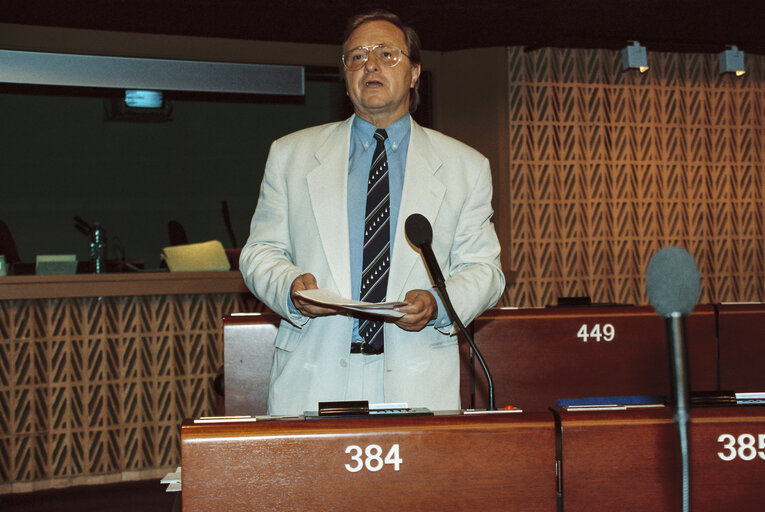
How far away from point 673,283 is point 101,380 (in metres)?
4.38

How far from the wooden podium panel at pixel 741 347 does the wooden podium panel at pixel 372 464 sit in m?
1.83

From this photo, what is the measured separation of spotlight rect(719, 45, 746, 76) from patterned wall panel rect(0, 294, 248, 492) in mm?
4064

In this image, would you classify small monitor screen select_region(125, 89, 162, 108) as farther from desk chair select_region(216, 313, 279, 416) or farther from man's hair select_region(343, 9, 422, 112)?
man's hair select_region(343, 9, 422, 112)

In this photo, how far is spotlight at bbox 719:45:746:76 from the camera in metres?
5.74

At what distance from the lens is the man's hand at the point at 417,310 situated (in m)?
1.58

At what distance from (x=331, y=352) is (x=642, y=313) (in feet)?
4.32

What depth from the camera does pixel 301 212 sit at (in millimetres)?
1919

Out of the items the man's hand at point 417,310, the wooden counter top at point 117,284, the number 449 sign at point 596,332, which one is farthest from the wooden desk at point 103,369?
the man's hand at point 417,310

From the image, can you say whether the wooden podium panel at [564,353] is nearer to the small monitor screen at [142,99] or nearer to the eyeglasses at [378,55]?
the eyeglasses at [378,55]

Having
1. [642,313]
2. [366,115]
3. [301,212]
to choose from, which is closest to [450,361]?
[301,212]

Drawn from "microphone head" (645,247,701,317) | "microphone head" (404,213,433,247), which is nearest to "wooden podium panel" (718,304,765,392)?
"microphone head" (404,213,433,247)

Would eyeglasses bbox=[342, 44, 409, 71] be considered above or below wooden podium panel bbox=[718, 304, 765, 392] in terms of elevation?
above

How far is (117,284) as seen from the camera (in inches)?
179

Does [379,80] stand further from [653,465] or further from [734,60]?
[734,60]
